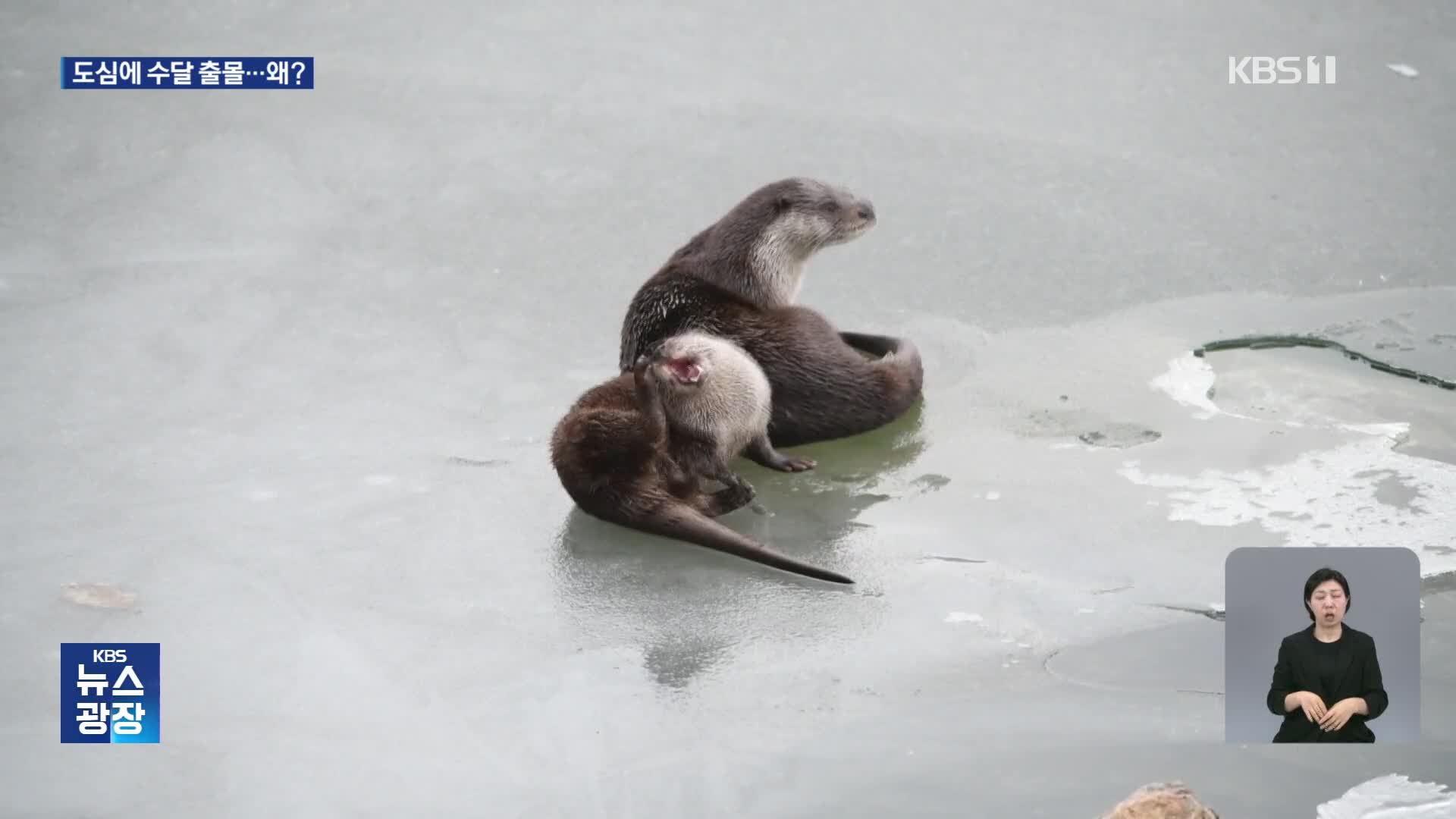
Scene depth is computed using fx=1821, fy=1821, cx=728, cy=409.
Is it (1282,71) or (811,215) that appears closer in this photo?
(811,215)

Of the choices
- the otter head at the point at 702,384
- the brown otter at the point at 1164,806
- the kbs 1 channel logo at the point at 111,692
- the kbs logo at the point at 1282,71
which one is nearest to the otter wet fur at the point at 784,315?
the otter head at the point at 702,384

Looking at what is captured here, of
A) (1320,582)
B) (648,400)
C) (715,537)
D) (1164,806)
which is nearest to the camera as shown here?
(1164,806)

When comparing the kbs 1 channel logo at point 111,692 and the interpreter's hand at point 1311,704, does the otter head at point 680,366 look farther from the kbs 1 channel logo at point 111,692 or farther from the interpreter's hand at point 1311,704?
the interpreter's hand at point 1311,704

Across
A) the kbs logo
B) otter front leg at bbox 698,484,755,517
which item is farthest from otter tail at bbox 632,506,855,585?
the kbs logo

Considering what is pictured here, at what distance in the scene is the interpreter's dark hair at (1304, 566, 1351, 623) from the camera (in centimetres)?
312

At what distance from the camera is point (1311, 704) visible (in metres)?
3.02

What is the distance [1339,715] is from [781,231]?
6.80 feet

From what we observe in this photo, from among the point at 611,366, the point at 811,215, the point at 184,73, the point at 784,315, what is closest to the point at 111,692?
the point at 784,315

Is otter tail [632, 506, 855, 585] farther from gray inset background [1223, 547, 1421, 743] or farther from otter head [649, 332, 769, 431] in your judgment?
gray inset background [1223, 547, 1421, 743]

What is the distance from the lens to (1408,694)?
10.2ft

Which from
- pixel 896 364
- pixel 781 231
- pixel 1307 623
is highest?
pixel 781 231

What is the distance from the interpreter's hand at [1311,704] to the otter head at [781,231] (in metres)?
2.00

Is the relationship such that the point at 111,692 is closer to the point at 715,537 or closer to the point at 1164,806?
the point at 715,537

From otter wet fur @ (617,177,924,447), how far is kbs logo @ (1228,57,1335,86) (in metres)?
Result: 2.64
